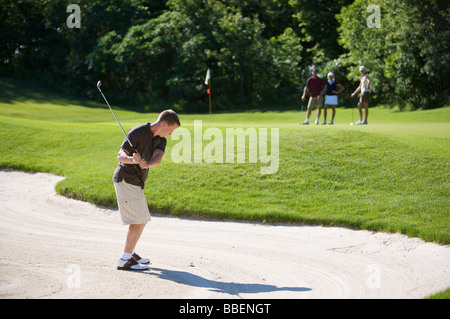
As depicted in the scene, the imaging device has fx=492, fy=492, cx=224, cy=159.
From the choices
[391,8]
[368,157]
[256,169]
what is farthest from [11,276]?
[391,8]

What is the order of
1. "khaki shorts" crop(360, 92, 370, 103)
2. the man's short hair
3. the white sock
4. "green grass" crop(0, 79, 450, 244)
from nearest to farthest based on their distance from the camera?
the man's short hair, the white sock, "green grass" crop(0, 79, 450, 244), "khaki shorts" crop(360, 92, 370, 103)

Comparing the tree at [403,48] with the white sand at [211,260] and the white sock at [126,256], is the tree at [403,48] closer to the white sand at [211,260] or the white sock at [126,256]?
the white sand at [211,260]

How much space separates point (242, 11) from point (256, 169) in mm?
29744

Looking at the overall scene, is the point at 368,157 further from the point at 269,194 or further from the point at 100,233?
the point at 100,233

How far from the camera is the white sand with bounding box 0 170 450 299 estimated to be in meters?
6.58

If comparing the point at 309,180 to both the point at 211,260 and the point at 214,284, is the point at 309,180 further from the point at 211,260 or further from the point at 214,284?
the point at 214,284

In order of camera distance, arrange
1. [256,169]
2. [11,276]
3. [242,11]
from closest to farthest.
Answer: [11,276], [256,169], [242,11]

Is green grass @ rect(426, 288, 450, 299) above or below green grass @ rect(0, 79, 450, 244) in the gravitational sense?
below

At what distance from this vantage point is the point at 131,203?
7355 mm

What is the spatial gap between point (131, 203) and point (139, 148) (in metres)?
0.84

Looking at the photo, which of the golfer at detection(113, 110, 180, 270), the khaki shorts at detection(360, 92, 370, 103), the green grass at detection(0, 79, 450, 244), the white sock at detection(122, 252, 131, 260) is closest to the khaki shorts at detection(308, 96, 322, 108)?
the khaki shorts at detection(360, 92, 370, 103)

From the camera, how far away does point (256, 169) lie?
12.2 meters

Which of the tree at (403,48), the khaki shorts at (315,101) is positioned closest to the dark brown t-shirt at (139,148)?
the khaki shorts at (315,101)

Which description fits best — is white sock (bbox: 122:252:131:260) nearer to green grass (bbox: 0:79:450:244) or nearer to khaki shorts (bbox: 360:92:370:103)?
green grass (bbox: 0:79:450:244)
